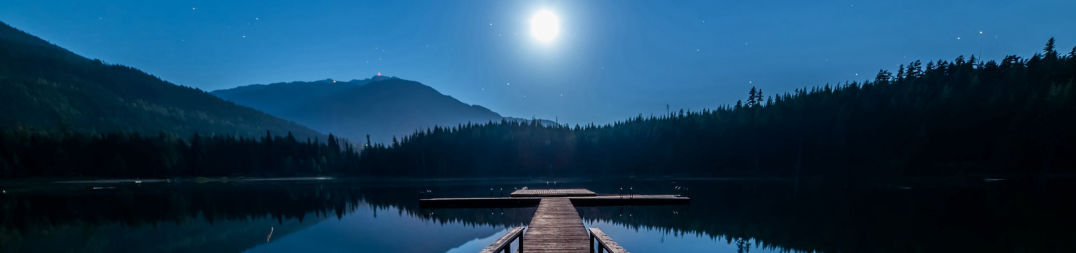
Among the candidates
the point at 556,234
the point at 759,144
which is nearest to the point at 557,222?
the point at 556,234

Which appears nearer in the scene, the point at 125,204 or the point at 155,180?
Answer: the point at 125,204

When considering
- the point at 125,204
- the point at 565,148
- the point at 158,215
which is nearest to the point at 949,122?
the point at 565,148

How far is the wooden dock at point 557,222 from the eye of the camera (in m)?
10.6

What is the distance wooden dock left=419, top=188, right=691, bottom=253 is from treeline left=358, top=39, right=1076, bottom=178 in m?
97.1

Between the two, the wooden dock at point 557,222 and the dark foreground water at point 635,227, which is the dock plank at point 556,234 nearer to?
the wooden dock at point 557,222

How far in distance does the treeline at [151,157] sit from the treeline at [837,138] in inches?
769

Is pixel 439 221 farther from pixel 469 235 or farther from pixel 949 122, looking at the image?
pixel 949 122

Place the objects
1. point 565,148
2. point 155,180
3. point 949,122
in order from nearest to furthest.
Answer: point 949,122 → point 155,180 → point 565,148

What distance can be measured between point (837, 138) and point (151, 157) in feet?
580

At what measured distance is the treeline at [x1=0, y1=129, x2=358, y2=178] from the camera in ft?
369

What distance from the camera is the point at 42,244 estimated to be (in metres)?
27.6

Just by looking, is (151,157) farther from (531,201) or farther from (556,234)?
(556,234)

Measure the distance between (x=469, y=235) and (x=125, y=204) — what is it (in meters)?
45.7

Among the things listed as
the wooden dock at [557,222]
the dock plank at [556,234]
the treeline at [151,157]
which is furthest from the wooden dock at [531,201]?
the treeline at [151,157]
